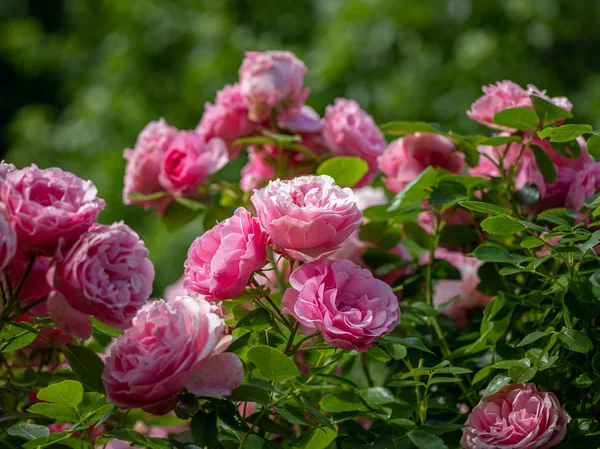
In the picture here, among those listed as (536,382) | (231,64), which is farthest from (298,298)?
(231,64)

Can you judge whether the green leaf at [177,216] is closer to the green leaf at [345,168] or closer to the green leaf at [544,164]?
the green leaf at [345,168]

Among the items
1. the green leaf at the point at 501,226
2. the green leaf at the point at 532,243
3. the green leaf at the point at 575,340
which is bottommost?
the green leaf at the point at 575,340

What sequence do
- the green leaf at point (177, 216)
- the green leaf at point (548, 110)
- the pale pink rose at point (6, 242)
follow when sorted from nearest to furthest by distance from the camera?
1. the pale pink rose at point (6, 242)
2. the green leaf at point (548, 110)
3. the green leaf at point (177, 216)

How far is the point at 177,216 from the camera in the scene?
2.81 ft

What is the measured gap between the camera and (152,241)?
3025 mm

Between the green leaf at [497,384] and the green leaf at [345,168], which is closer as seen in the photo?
the green leaf at [497,384]

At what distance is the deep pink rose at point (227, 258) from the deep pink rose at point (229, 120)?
357 mm

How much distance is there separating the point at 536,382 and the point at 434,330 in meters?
0.13

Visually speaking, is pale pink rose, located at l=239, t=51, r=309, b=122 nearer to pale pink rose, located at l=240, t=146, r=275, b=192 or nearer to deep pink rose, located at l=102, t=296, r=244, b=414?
pale pink rose, located at l=240, t=146, r=275, b=192

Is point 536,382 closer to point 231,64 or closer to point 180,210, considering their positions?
point 180,210

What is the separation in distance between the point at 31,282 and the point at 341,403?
0.25 meters

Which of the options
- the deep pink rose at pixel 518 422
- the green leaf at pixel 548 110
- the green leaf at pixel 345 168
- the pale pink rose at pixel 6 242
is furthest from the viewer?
the green leaf at pixel 345 168

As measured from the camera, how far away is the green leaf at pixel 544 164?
2.24 ft

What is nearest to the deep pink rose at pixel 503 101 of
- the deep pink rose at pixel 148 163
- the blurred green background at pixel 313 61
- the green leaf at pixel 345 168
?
the green leaf at pixel 345 168
